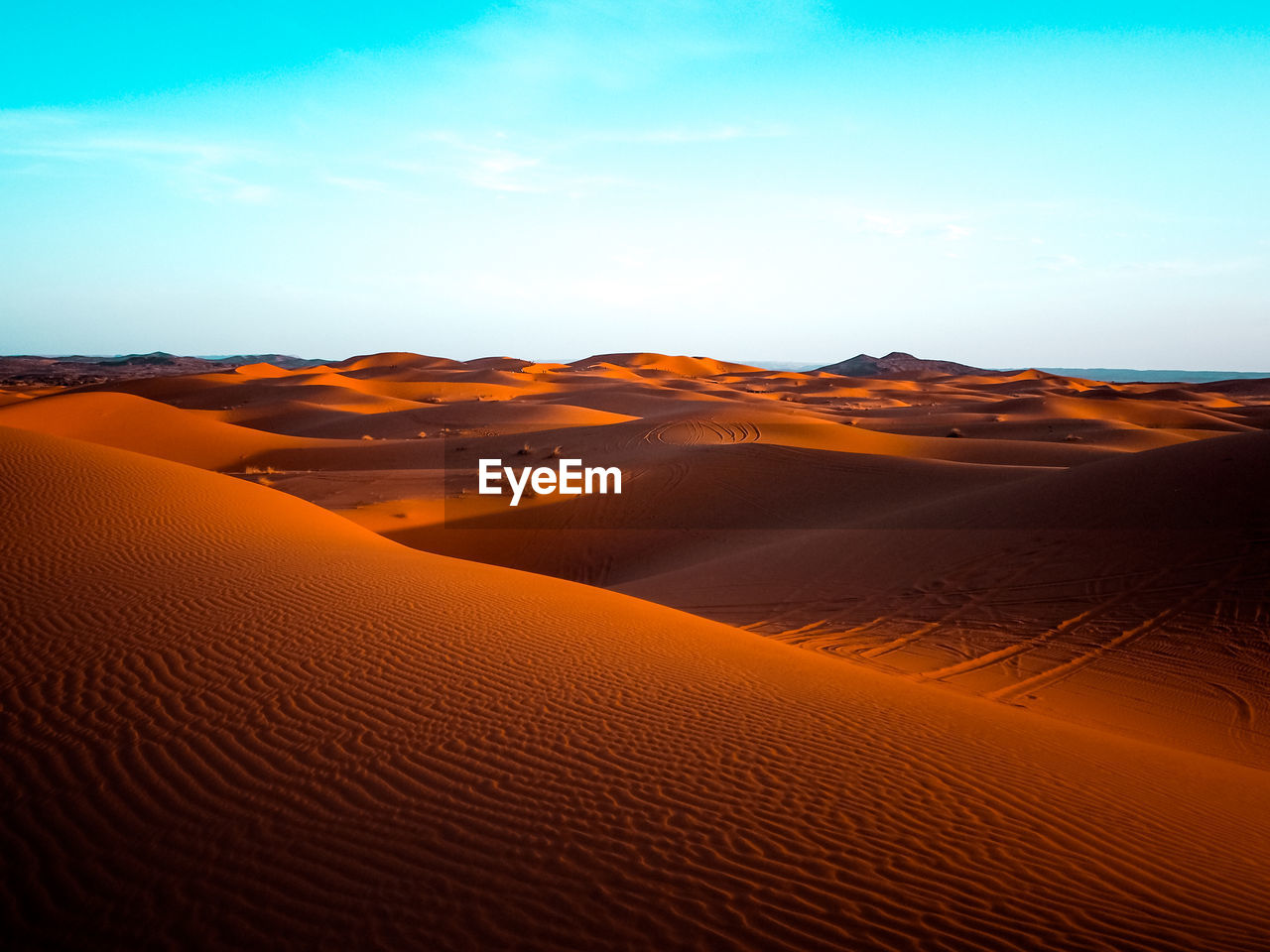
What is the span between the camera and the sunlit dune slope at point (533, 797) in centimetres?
312

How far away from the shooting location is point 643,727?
5180 mm

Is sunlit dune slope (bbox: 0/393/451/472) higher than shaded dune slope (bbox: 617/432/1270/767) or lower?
higher

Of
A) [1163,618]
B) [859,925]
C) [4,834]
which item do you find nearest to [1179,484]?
[1163,618]

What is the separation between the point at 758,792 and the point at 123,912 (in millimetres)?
2986

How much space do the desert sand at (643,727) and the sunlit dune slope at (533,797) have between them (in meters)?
0.02

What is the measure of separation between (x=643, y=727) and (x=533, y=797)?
1.28 m

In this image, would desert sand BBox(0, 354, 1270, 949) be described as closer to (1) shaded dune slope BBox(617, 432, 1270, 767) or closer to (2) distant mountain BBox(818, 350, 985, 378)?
(1) shaded dune slope BBox(617, 432, 1270, 767)

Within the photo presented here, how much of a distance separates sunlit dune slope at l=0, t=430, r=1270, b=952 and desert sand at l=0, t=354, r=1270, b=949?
0.07ft

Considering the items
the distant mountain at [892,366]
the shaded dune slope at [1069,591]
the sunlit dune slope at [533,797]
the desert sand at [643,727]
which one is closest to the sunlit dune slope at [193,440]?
the desert sand at [643,727]

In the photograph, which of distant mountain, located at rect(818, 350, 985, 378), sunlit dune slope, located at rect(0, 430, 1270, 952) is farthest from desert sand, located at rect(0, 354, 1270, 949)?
distant mountain, located at rect(818, 350, 985, 378)

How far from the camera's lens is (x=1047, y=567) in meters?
12.1

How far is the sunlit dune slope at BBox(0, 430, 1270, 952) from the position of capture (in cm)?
312

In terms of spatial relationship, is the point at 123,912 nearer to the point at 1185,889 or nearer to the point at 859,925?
the point at 859,925

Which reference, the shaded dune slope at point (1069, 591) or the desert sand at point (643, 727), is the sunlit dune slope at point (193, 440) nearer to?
the desert sand at point (643, 727)
